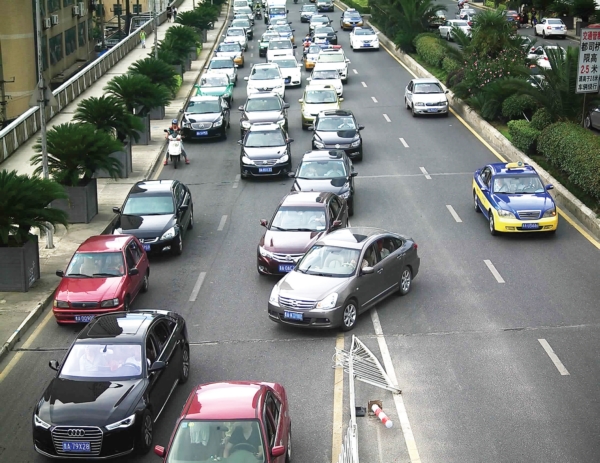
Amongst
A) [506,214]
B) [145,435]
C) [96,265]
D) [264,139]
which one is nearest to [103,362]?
[145,435]

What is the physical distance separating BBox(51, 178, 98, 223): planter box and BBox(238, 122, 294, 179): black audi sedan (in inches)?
231

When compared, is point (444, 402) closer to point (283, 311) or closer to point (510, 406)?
point (510, 406)

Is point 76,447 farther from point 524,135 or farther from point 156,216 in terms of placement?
point 524,135

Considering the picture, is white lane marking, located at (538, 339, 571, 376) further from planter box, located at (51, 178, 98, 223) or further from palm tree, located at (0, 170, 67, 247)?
planter box, located at (51, 178, 98, 223)

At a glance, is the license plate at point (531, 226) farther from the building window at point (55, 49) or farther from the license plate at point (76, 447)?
the building window at point (55, 49)

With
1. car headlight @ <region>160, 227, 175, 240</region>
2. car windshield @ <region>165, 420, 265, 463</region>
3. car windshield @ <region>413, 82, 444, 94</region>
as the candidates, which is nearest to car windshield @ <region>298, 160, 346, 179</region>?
car headlight @ <region>160, 227, 175, 240</region>

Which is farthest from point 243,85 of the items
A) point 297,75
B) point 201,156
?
point 201,156

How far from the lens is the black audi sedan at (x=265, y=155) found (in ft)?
103

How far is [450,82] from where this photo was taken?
4431 centimetres

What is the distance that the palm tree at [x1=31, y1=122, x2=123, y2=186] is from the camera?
26.9 m

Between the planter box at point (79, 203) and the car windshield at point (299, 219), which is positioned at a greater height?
the car windshield at point (299, 219)

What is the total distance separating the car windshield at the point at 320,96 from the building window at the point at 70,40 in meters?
29.5

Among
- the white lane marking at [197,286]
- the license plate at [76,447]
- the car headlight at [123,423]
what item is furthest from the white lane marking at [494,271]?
the license plate at [76,447]

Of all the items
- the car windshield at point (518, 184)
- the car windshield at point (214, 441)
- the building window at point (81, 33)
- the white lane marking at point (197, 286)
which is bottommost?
the building window at point (81, 33)
